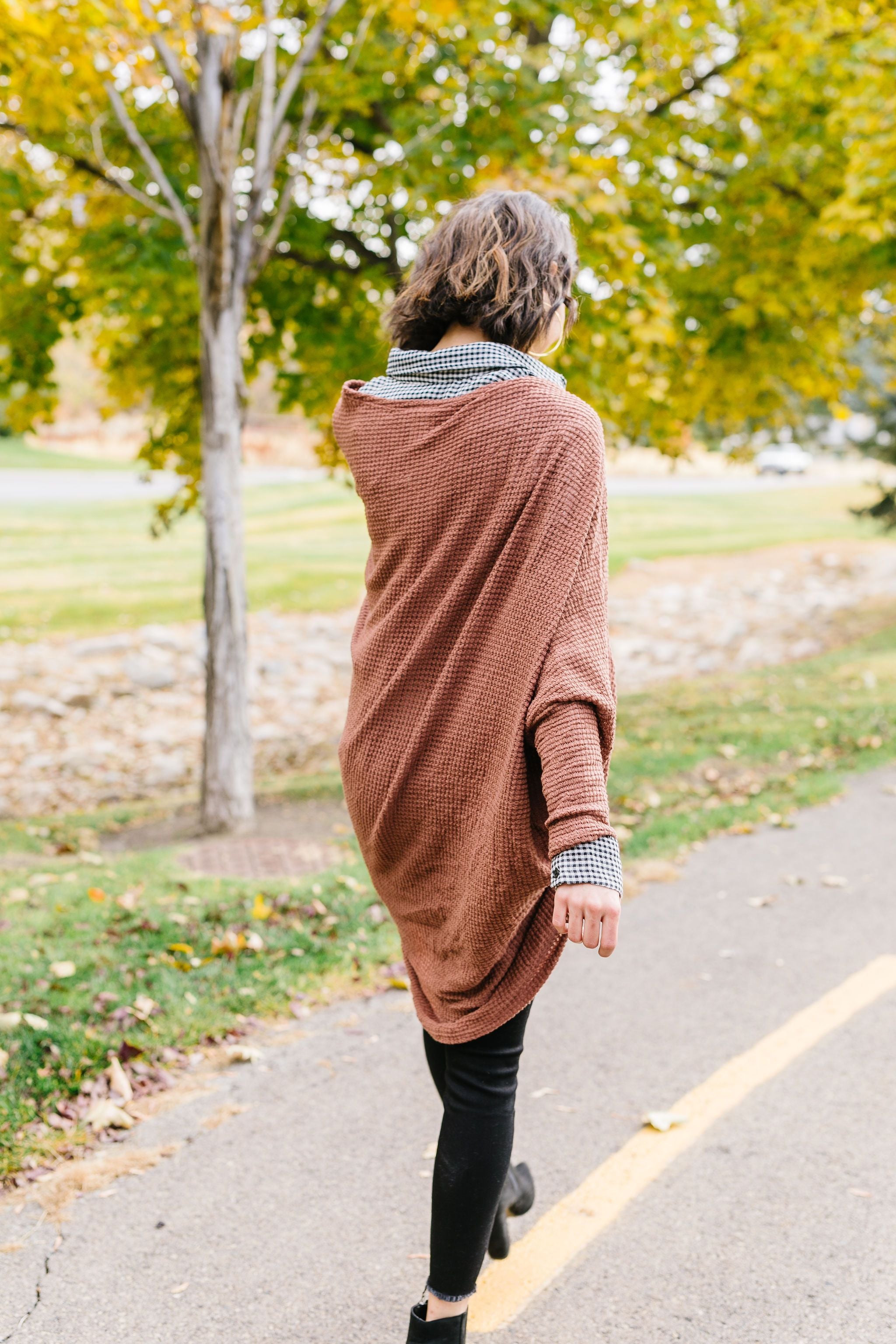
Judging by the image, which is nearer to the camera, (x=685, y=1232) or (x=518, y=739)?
(x=518, y=739)

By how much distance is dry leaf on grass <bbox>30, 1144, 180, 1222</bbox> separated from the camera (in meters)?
2.56

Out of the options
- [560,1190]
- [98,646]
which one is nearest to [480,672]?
[560,1190]

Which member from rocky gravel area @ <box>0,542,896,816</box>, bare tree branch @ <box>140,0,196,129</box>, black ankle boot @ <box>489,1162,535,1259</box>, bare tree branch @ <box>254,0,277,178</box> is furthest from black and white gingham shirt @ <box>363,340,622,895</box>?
rocky gravel area @ <box>0,542,896,816</box>

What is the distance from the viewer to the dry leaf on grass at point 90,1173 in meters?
2.56

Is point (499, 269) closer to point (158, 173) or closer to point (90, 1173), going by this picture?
point (90, 1173)

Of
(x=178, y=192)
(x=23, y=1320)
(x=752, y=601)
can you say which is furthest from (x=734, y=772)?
(x=752, y=601)

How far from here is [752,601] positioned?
58.5 ft

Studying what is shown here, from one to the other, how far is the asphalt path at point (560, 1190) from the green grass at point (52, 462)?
104ft

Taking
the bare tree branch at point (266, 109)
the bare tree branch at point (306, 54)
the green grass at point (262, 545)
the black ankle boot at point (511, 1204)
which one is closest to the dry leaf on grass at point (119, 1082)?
the black ankle boot at point (511, 1204)

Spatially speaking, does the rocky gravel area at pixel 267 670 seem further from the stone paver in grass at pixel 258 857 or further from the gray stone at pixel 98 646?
the stone paver in grass at pixel 258 857

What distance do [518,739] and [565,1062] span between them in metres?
1.80

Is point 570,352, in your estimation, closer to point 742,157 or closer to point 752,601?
point 742,157

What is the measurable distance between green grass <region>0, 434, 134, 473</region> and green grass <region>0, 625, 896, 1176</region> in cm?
2856

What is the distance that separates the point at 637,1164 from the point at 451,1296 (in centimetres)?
90
